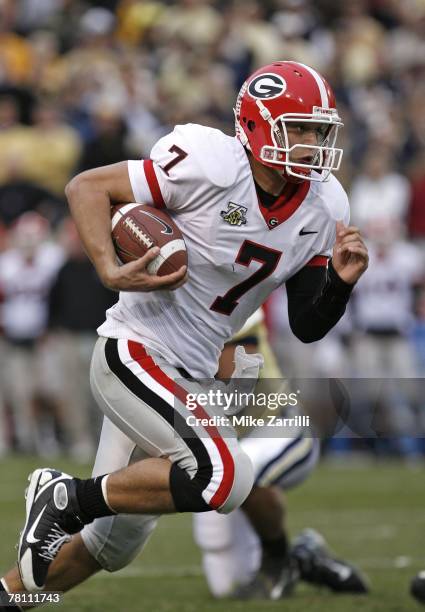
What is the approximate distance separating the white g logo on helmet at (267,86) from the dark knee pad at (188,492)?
136cm

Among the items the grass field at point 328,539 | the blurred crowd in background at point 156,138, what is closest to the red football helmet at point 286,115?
the grass field at point 328,539

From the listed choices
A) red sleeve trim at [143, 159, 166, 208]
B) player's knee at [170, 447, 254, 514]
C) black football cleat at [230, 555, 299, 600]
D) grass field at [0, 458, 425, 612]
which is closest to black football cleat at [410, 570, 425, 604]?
grass field at [0, 458, 425, 612]

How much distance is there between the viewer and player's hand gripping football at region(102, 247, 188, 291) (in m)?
4.34

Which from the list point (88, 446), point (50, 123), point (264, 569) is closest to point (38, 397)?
point (88, 446)

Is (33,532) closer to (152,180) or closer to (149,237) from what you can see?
(149,237)

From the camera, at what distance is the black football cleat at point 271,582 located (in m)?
5.83

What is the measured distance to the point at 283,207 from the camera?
4656 mm

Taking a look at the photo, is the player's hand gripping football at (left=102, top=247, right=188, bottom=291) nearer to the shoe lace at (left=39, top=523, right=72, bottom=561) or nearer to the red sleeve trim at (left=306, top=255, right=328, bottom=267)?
the red sleeve trim at (left=306, top=255, right=328, bottom=267)

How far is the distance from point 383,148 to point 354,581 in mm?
6680

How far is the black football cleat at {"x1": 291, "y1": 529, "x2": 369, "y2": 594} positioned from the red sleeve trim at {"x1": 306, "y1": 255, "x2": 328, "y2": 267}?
5.47 ft

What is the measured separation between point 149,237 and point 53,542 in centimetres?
107

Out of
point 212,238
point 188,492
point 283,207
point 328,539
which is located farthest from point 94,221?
point 328,539

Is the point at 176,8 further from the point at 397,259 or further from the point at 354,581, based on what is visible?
the point at 354,581

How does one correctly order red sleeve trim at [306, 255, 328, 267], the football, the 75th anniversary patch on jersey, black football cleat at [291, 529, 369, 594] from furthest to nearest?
black football cleat at [291, 529, 369, 594] < red sleeve trim at [306, 255, 328, 267] < the 75th anniversary patch on jersey < the football
